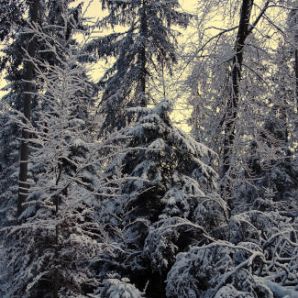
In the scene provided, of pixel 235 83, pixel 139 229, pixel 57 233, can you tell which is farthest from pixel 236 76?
pixel 57 233

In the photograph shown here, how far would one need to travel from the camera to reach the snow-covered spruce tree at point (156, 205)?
6057 millimetres

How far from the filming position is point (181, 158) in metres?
7.14

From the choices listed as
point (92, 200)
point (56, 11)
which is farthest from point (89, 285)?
point (56, 11)

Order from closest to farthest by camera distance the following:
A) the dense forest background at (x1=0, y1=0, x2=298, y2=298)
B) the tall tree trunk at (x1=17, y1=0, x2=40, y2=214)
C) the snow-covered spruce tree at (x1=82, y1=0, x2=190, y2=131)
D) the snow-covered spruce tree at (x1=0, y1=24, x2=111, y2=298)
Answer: the dense forest background at (x1=0, y1=0, x2=298, y2=298) < the snow-covered spruce tree at (x1=0, y1=24, x2=111, y2=298) < the tall tree trunk at (x1=17, y1=0, x2=40, y2=214) < the snow-covered spruce tree at (x1=82, y1=0, x2=190, y2=131)

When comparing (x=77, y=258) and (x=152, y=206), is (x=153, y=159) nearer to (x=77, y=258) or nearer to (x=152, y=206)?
(x=152, y=206)

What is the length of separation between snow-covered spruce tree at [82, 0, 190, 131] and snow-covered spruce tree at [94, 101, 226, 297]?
9.03 metres

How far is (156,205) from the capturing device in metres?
6.69

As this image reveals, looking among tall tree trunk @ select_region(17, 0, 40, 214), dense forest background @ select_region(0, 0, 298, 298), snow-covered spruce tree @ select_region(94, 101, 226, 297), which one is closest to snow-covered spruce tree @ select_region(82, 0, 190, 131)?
tall tree trunk @ select_region(17, 0, 40, 214)

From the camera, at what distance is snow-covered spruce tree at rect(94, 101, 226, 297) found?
606 cm

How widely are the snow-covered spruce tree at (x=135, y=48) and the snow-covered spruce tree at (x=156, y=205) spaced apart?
9035 mm

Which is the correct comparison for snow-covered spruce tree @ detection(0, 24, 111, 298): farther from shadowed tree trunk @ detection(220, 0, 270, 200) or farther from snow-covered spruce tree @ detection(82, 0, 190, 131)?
snow-covered spruce tree @ detection(82, 0, 190, 131)

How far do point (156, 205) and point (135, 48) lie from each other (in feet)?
34.4

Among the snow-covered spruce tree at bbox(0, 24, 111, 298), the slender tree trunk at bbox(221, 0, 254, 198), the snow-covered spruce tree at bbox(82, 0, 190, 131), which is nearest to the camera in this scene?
the snow-covered spruce tree at bbox(0, 24, 111, 298)

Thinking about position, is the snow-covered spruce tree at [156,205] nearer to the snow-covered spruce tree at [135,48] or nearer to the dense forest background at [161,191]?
the dense forest background at [161,191]
